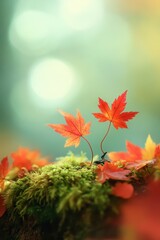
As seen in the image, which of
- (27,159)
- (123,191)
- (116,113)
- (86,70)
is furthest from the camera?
(86,70)

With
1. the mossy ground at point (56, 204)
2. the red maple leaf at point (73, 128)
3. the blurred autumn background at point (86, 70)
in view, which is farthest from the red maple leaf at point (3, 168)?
the blurred autumn background at point (86, 70)

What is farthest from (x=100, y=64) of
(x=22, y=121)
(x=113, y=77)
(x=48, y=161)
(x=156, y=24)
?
(x=48, y=161)

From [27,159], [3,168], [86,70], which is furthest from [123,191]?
[86,70]

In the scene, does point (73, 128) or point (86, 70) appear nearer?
point (73, 128)

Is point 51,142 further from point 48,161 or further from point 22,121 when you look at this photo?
point 48,161

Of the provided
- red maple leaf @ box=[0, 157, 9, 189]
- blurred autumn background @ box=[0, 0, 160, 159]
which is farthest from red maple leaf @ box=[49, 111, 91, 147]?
blurred autumn background @ box=[0, 0, 160, 159]

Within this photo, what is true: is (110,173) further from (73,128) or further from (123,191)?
(73,128)
